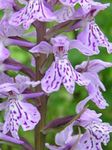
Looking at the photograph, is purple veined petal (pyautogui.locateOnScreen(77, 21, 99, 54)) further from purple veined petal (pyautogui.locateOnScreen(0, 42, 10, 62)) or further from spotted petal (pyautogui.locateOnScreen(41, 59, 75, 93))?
purple veined petal (pyautogui.locateOnScreen(0, 42, 10, 62))

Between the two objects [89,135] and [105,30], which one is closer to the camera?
[89,135]

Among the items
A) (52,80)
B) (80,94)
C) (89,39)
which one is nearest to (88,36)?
(89,39)

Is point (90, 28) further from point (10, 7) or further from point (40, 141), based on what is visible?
point (40, 141)

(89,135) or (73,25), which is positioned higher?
(73,25)

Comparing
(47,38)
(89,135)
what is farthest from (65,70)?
(89,135)

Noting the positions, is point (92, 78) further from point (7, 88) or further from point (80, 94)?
point (80, 94)

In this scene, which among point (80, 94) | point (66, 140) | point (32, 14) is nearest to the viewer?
point (32, 14)

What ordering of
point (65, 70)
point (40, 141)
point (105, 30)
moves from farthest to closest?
point (105, 30) < point (40, 141) < point (65, 70)
